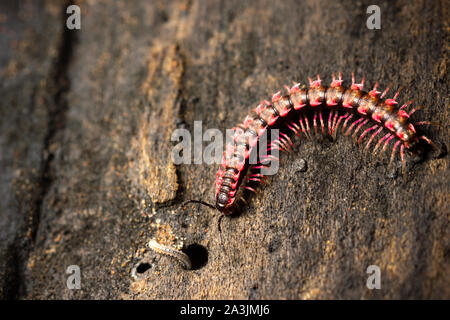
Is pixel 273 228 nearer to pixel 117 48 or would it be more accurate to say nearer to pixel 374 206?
pixel 374 206

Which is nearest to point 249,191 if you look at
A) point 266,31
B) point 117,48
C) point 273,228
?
point 273,228
